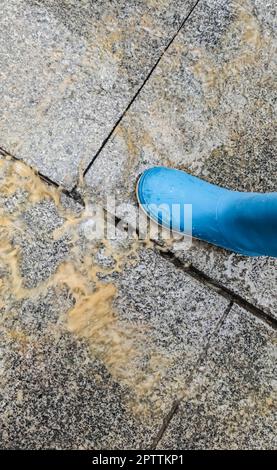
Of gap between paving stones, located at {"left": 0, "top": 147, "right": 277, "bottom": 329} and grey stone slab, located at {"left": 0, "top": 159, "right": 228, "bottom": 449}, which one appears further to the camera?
gap between paving stones, located at {"left": 0, "top": 147, "right": 277, "bottom": 329}

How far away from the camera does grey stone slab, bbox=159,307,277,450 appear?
7.16 ft

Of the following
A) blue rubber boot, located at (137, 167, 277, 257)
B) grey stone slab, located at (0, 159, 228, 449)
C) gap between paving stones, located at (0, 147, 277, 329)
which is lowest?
grey stone slab, located at (0, 159, 228, 449)

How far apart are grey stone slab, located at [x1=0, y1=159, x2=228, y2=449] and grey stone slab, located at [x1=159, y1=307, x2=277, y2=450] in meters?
0.07

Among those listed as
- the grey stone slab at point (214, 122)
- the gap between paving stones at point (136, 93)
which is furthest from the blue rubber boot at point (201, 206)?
the gap between paving stones at point (136, 93)

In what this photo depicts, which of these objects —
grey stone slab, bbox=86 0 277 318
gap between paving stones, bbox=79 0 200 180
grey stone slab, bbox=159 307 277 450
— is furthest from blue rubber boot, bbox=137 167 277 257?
grey stone slab, bbox=159 307 277 450

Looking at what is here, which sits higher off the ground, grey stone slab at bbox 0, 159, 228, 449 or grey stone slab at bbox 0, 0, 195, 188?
grey stone slab at bbox 0, 0, 195, 188

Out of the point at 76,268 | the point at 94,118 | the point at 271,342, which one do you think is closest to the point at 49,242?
the point at 76,268

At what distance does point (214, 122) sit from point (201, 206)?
409mm

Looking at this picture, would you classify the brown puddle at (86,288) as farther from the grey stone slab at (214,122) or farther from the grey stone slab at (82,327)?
the grey stone slab at (214,122)

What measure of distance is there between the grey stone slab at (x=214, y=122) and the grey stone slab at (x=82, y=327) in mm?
166

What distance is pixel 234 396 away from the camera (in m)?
2.22

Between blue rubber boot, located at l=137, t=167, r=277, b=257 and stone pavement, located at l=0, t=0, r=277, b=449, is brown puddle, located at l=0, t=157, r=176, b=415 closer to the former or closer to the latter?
stone pavement, located at l=0, t=0, r=277, b=449

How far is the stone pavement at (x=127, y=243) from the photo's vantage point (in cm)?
215

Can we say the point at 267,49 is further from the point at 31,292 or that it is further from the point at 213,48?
the point at 31,292
